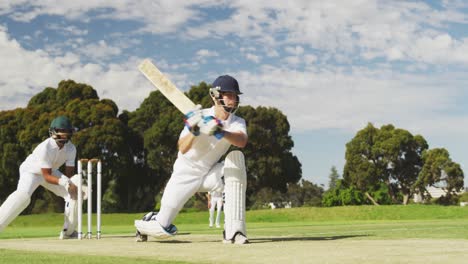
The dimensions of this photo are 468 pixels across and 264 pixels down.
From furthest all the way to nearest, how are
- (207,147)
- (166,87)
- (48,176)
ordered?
(48,176) < (166,87) < (207,147)

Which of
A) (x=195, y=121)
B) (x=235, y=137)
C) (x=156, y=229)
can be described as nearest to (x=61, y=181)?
(x=156, y=229)

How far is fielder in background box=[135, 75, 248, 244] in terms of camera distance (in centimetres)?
832

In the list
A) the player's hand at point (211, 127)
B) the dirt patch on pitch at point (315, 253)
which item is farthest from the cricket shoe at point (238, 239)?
the player's hand at point (211, 127)

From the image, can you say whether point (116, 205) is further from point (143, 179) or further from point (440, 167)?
point (440, 167)

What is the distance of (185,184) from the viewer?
340 inches

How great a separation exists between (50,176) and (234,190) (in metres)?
3.74

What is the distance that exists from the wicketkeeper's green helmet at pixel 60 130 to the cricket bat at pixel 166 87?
7.44ft

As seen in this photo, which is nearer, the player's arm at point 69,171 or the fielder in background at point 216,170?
the fielder in background at point 216,170

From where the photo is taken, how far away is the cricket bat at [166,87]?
8781 mm

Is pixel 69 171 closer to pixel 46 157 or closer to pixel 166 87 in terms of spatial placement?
pixel 46 157

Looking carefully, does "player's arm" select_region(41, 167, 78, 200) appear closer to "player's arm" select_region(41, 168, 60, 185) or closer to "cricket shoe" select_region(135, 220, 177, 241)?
"player's arm" select_region(41, 168, 60, 185)

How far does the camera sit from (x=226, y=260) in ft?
19.1

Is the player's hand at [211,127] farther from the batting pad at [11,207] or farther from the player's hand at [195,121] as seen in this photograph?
the batting pad at [11,207]

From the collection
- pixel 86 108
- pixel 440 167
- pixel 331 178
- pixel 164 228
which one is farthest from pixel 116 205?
pixel 331 178
